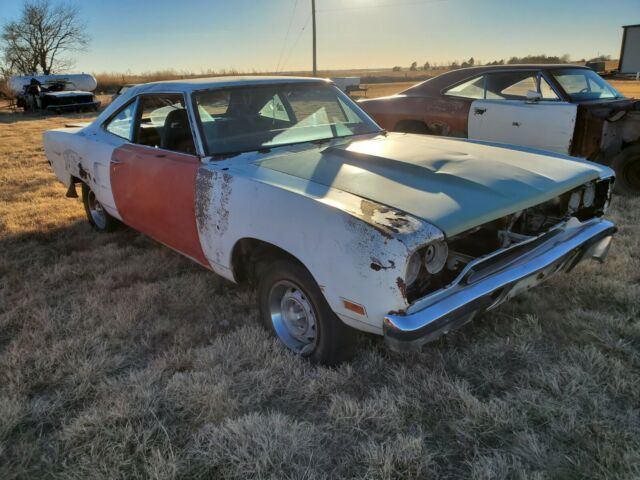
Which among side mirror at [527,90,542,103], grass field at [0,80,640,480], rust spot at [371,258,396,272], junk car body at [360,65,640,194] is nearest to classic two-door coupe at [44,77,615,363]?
rust spot at [371,258,396,272]

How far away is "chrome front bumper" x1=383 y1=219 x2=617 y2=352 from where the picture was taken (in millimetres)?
1966

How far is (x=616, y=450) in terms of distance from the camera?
195cm

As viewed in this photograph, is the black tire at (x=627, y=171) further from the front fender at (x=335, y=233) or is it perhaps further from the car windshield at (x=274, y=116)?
the front fender at (x=335, y=233)

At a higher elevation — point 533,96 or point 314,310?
point 533,96

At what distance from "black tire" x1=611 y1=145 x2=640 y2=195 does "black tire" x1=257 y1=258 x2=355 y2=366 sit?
14.6 ft

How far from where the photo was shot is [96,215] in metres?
4.80

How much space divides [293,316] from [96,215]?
3049 mm

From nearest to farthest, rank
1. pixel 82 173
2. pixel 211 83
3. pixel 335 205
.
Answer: pixel 335 205
pixel 211 83
pixel 82 173

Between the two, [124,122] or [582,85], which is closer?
[124,122]

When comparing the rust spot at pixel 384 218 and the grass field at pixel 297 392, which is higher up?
the rust spot at pixel 384 218

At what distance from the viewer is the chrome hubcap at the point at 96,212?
15.4 feet

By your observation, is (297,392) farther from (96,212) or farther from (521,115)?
(521,115)

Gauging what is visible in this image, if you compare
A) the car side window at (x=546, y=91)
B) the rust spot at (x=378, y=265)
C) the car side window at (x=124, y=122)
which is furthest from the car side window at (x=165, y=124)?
the car side window at (x=546, y=91)

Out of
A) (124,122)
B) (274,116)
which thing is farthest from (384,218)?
(124,122)
